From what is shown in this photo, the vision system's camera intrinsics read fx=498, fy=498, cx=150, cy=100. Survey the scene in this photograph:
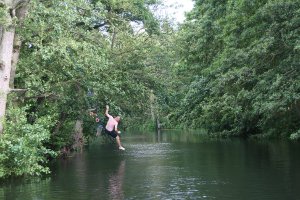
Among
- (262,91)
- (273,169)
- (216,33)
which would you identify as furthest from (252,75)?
(216,33)

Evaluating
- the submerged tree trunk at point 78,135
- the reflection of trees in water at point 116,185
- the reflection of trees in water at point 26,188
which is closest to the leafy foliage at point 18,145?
the reflection of trees in water at point 26,188

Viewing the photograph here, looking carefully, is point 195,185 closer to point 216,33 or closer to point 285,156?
point 285,156

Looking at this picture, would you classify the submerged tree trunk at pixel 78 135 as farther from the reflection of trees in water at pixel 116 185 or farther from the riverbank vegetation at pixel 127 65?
the reflection of trees in water at pixel 116 185

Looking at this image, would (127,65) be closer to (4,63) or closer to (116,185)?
(4,63)

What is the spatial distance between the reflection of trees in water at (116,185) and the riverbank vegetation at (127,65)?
8.48ft

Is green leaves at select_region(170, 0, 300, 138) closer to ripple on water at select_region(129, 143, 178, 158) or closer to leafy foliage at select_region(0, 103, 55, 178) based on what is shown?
ripple on water at select_region(129, 143, 178, 158)

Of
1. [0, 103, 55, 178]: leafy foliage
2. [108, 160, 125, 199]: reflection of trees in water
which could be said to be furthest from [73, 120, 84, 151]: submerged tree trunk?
[0, 103, 55, 178]: leafy foliage

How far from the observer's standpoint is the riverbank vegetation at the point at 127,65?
16594 mm

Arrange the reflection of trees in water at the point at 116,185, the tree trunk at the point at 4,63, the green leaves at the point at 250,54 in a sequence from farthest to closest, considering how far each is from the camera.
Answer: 1. the green leaves at the point at 250,54
2. the tree trunk at the point at 4,63
3. the reflection of trees in water at the point at 116,185

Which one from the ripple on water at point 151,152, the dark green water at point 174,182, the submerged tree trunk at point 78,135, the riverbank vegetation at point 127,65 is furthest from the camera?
the submerged tree trunk at point 78,135

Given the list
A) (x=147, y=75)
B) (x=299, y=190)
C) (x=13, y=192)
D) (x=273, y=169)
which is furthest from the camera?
(x=147, y=75)

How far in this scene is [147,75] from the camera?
27.5m

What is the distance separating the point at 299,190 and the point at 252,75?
10398 mm

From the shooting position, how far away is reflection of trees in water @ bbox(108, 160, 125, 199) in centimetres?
1321
